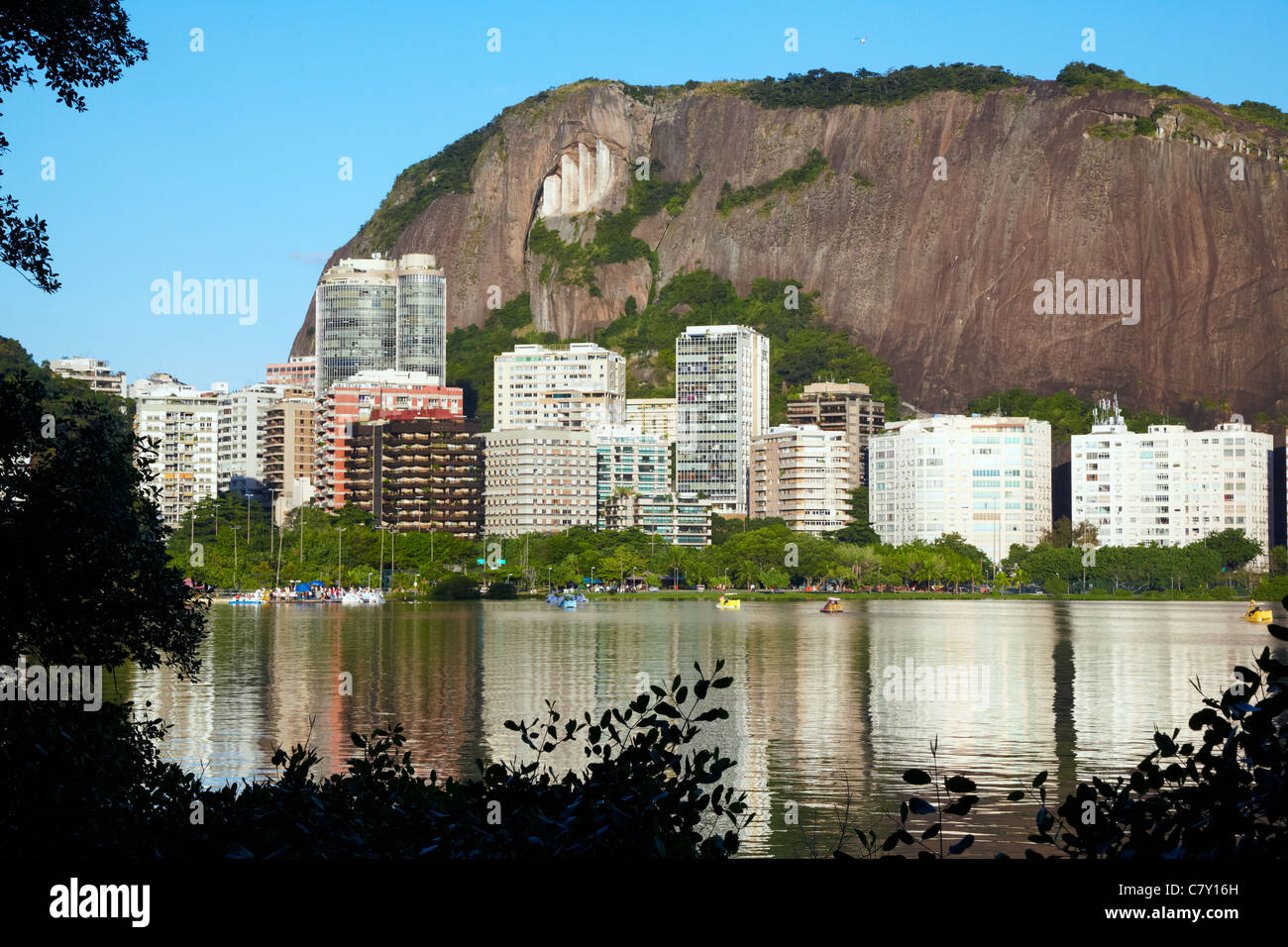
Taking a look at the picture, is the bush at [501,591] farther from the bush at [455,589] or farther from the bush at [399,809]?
the bush at [399,809]

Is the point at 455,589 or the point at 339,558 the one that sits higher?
the point at 339,558

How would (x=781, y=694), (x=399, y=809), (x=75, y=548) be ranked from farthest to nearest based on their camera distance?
(x=781, y=694), (x=75, y=548), (x=399, y=809)

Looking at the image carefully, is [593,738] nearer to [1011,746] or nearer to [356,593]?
[1011,746]

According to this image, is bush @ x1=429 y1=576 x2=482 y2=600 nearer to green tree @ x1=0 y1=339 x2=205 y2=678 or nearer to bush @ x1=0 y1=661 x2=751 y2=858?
green tree @ x1=0 y1=339 x2=205 y2=678

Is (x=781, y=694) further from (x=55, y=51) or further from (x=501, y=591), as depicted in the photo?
(x=501, y=591)

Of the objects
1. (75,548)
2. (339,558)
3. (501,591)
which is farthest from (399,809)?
(339,558)

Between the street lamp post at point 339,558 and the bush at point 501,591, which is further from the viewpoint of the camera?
the street lamp post at point 339,558

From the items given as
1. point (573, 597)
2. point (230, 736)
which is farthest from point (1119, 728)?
point (573, 597)

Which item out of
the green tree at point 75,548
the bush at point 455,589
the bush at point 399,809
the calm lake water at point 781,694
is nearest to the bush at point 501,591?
the bush at point 455,589
